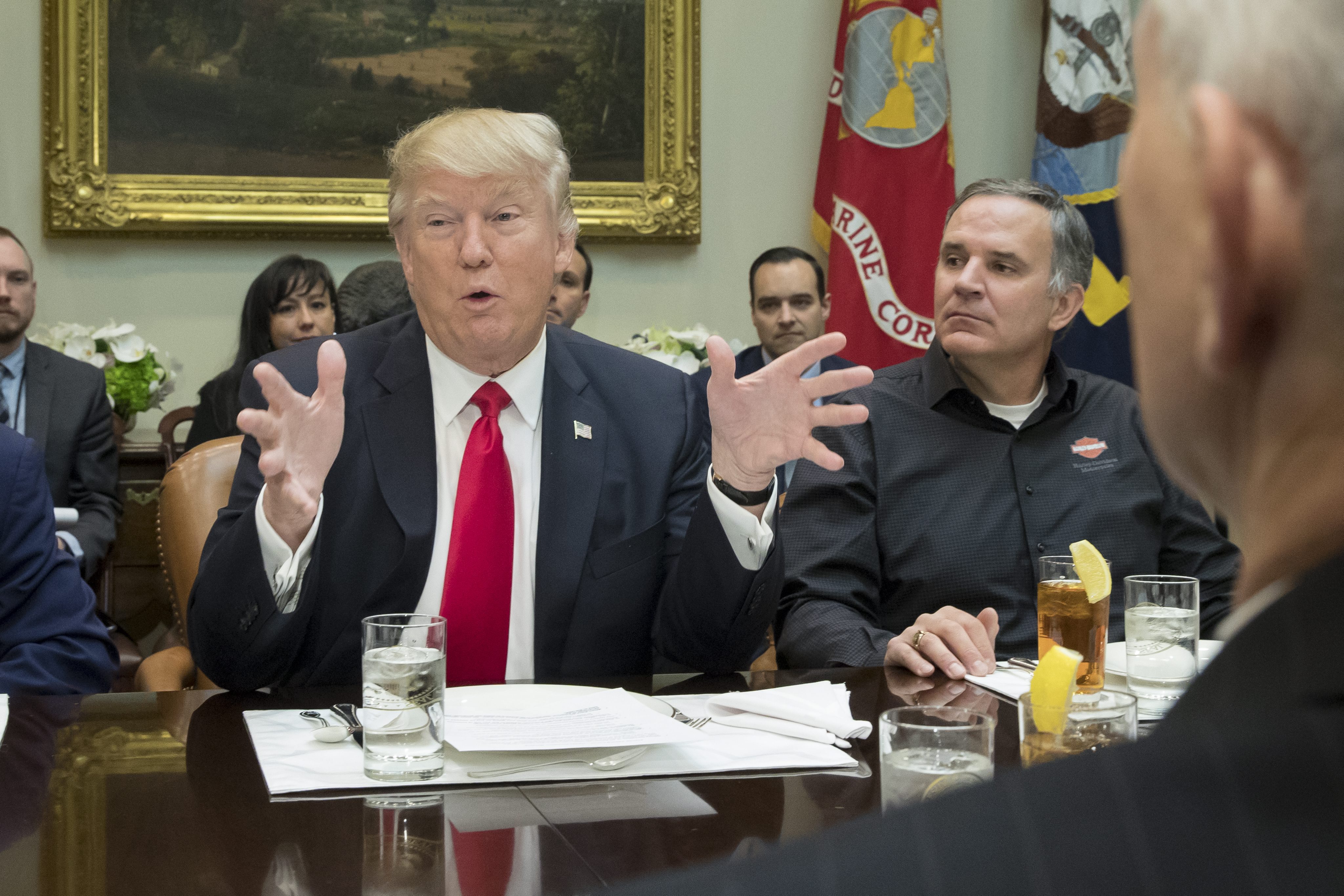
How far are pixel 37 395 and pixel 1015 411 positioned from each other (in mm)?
3128

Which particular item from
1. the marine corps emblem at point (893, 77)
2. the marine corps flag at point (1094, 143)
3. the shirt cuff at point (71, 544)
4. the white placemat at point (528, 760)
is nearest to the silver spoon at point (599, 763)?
the white placemat at point (528, 760)

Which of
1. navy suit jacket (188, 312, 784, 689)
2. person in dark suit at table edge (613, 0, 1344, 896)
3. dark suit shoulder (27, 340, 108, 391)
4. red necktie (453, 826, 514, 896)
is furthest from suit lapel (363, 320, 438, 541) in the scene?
dark suit shoulder (27, 340, 108, 391)

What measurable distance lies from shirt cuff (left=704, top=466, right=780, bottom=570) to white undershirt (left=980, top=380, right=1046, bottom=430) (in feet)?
2.72

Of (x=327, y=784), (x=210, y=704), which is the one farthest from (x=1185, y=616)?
(x=210, y=704)

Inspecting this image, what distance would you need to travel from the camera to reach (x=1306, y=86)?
369mm

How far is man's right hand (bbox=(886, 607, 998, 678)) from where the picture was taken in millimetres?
1633

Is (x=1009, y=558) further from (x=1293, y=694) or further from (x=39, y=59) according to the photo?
(x=39, y=59)

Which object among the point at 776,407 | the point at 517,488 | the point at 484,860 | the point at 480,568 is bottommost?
the point at 484,860

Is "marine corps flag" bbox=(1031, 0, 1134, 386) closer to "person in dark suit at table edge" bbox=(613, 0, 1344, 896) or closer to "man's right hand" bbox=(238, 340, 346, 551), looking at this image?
"man's right hand" bbox=(238, 340, 346, 551)

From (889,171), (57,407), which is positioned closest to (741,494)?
(57,407)

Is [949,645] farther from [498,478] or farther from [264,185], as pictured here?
[264,185]

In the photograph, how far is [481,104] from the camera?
499 centimetres

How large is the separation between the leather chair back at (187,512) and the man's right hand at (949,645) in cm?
106

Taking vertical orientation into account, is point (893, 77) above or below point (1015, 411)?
above
